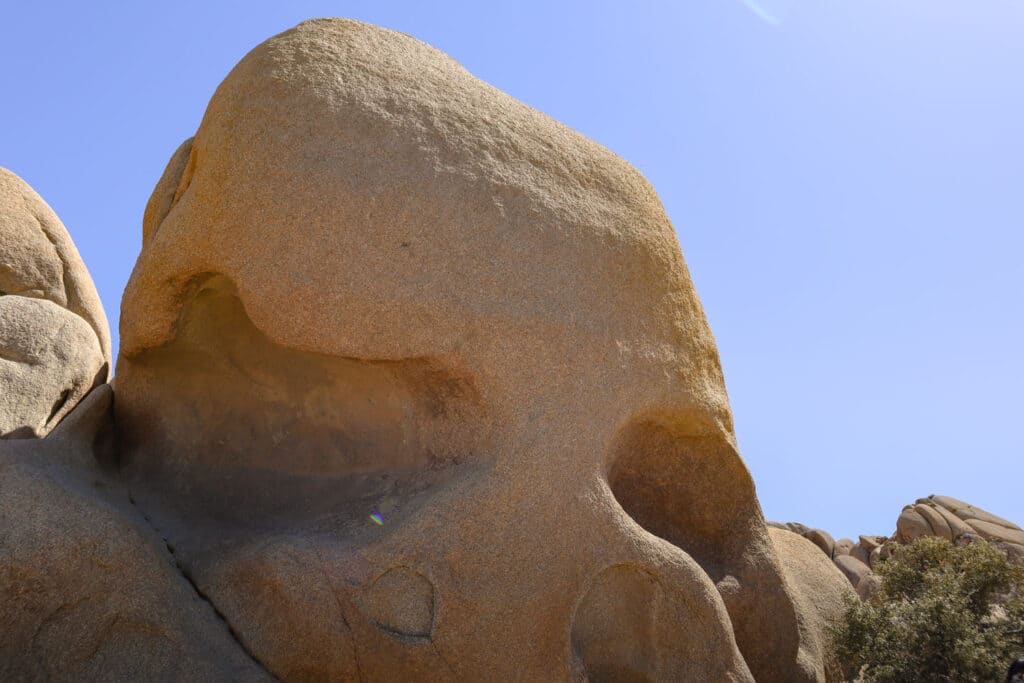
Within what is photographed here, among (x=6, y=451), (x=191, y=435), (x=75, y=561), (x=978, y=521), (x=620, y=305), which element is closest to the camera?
(x=75, y=561)

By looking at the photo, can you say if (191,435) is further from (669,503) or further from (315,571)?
(669,503)

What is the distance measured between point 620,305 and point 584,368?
2.14ft

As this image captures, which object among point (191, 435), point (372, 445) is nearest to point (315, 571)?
point (372, 445)

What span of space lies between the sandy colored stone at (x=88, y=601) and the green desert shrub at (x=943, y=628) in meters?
5.14

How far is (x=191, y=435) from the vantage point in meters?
7.49

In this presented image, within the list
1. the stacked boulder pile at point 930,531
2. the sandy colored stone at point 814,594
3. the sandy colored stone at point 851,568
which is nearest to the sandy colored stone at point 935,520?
the stacked boulder pile at point 930,531

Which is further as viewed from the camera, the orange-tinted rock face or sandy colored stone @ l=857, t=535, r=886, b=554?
sandy colored stone @ l=857, t=535, r=886, b=554

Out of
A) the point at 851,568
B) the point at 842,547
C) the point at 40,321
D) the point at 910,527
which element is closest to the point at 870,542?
the point at 842,547

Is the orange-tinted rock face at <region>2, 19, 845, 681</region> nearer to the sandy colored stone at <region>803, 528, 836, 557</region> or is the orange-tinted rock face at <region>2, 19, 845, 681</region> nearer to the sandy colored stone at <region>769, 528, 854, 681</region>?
the sandy colored stone at <region>769, 528, 854, 681</region>

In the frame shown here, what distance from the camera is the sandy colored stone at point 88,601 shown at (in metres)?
5.81

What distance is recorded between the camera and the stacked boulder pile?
18.2 m

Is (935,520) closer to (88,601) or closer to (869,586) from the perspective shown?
(869,586)

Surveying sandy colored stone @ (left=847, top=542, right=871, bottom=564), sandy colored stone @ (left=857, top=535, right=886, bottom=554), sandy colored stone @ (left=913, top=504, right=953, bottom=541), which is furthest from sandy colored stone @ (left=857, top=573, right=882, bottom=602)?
sandy colored stone @ (left=857, top=535, right=886, bottom=554)

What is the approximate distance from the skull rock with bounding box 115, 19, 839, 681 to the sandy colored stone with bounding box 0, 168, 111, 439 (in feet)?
6.29
